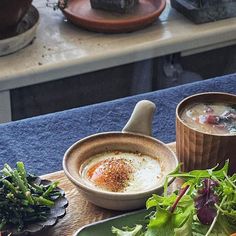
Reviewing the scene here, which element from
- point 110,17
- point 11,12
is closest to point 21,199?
point 11,12

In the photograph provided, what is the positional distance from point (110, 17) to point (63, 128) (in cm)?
55

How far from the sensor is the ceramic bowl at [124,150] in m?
0.76

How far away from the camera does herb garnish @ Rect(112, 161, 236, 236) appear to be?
680 millimetres

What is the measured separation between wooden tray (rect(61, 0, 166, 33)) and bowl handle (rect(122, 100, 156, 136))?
64 centimetres

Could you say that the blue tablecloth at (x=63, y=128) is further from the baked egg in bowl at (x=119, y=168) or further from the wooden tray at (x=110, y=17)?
the wooden tray at (x=110, y=17)

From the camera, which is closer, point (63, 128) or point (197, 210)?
point (197, 210)

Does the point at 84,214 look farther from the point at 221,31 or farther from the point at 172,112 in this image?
the point at 221,31

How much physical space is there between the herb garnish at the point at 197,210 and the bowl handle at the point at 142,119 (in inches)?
5.9

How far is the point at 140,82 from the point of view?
1577 millimetres

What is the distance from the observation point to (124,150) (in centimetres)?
85

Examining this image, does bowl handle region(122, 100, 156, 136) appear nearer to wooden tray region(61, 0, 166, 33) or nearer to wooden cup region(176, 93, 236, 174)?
wooden cup region(176, 93, 236, 174)

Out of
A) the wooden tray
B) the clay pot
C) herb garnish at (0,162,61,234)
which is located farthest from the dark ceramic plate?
the wooden tray

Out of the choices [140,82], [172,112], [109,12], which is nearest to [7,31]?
[109,12]

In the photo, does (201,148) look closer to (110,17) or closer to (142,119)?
(142,119)
